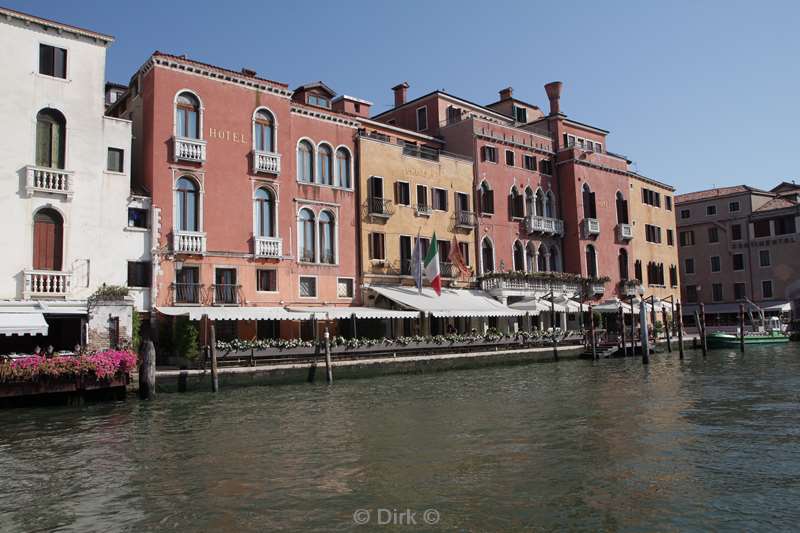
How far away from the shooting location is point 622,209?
139ft

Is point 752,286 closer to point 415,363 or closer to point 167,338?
point 415,363

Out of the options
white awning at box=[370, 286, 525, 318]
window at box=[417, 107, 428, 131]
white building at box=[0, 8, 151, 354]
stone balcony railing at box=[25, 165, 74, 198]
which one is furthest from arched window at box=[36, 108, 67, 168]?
window at box=[417, 107, 428, 131]

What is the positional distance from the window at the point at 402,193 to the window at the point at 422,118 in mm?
6653

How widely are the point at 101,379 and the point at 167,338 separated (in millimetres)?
5275

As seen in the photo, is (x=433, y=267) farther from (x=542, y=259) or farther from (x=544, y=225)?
(x=542, y=259)

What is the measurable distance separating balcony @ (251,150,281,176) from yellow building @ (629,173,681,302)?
23.5m

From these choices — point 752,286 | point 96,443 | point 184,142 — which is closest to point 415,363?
point 184,142

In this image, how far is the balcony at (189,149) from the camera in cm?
2492

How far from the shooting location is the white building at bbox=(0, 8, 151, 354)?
21375 mm

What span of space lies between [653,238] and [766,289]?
1195 centimetres

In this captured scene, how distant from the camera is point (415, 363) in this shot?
2628cm

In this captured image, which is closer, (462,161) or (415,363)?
(415,363)

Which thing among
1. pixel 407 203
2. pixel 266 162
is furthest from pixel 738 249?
pixel 266 162

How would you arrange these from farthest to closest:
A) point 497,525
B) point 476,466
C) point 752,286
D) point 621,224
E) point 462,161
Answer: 1. point 752,286
2. point 621,224
3. point 462,161
4. point 476,466
5. point 497,525
